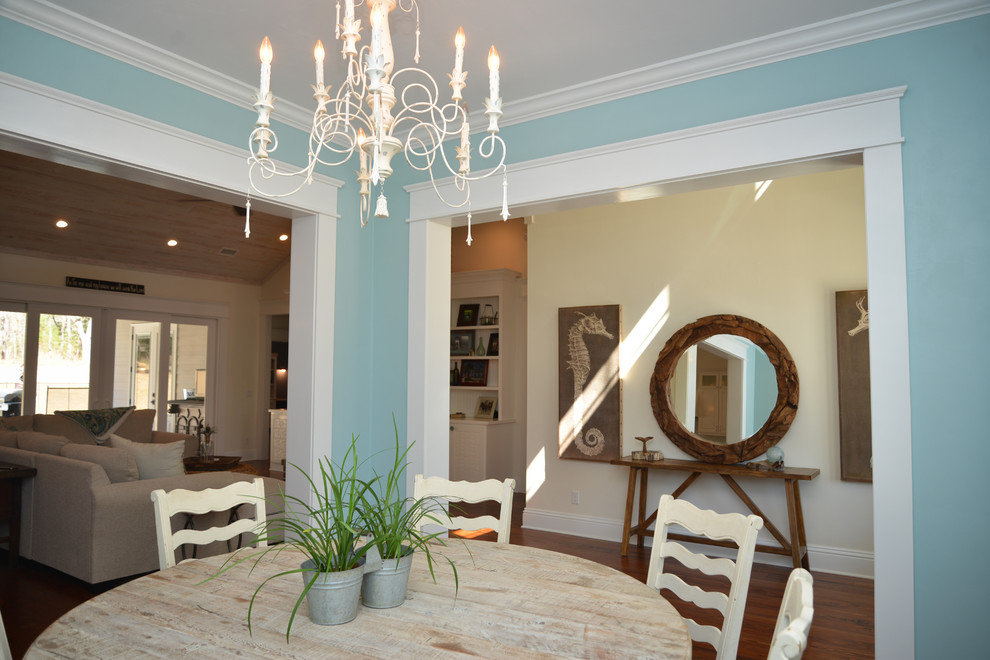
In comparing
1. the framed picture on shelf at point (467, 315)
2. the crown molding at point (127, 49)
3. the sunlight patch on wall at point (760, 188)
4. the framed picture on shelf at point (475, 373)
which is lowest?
the framed picture on shelf at point (475, 373)

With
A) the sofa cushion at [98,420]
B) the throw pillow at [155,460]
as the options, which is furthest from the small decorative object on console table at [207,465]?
the sofa cushion at [98,420]

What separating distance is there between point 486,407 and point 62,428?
15.0ft

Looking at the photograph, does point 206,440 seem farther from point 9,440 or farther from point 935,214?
point 935,214

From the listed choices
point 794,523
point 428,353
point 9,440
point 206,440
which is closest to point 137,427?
point 206,440

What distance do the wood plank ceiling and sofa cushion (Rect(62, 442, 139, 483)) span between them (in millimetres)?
2735

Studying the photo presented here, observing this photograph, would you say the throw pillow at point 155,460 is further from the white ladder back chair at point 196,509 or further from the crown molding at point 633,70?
the crown molding at point 633,70

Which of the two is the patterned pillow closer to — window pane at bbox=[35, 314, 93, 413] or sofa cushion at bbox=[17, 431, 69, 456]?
sofa cushion at bbox=[17, 431, 69, 456]

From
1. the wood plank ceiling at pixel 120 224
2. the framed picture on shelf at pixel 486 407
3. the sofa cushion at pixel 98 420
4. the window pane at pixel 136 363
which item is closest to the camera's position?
the wood plank ceiling at pixel 120 224

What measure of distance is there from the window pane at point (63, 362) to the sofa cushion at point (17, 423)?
1277mm

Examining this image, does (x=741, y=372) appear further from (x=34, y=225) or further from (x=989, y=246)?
(x=34, y=225)

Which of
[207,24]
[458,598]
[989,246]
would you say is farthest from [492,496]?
[207,24]

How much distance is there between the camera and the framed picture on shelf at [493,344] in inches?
299

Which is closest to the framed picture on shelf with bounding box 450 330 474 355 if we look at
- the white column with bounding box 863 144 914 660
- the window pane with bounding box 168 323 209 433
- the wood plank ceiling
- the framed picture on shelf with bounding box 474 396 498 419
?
the framed picture on shelf with bounding box 474 396 498 419

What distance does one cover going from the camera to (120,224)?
784cm
